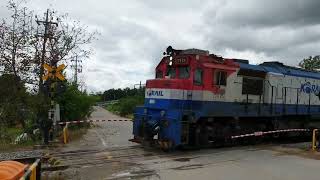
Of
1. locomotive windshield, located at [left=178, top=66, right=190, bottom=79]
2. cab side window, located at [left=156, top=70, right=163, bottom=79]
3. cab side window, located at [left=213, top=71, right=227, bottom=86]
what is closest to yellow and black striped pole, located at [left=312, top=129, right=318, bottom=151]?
cab side window, located at [left=213, top=71, right=227, bottom=86]

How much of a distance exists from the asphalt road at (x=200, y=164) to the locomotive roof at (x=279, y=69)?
10.4ft

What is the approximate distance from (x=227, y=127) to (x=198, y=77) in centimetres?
257

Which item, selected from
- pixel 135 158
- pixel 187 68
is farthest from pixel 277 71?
pixel 135 158

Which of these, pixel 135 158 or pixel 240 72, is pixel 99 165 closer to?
pixel 135 158

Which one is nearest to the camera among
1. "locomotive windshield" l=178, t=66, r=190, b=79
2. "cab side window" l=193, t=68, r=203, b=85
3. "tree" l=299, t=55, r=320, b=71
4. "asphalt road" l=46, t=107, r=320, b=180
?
"asphalt road" l=46, t=107, r=320, b=180

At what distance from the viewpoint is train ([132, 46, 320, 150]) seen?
16156 millimetres

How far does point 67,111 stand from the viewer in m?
27.6

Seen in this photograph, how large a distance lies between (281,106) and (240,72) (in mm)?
3191

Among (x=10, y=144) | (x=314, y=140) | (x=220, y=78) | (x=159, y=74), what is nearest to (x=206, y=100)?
(x=220, y=78)

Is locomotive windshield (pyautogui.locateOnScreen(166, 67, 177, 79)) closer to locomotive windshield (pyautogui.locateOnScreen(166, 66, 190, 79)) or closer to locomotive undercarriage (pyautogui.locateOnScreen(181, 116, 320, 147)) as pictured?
locomotive windshield (pyautogui.locateOnScreen(166, 66, 190, 79))

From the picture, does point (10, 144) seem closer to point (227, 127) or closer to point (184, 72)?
point (184, 72)

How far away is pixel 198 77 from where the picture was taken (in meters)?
16.4

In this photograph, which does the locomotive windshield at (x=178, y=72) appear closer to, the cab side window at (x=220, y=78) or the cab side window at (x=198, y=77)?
the cab side window at (x=198, y=77)

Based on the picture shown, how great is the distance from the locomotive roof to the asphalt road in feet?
10.4
